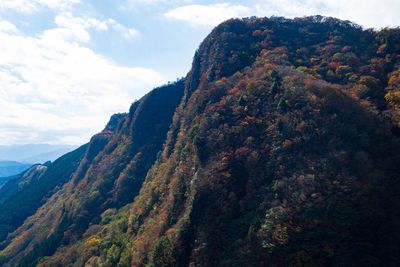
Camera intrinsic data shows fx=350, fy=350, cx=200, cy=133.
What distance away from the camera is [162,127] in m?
155

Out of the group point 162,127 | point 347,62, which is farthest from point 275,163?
point 162,127

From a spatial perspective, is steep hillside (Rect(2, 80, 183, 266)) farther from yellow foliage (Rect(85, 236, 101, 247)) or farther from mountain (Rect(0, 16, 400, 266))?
yellow foliage (Rect(85, 236, 101, 247))

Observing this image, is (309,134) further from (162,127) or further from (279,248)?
(162,127)

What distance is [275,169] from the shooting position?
A: 2581 inches

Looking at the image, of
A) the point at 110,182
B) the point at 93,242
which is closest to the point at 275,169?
the point at 93,242

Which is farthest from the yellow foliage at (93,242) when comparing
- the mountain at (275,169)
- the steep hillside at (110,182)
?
the steep hillside at (110,182)

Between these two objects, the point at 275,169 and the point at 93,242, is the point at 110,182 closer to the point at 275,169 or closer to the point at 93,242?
the point at 93,242

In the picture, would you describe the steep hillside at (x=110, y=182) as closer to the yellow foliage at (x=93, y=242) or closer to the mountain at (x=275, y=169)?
the mountain at (x=275, y=169)

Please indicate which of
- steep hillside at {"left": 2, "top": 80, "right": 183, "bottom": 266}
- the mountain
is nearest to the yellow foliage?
the mountain

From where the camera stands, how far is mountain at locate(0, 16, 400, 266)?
52562 millimetres

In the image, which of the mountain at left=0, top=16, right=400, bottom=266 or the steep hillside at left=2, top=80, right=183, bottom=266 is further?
the steep hillside at left=2, top=80, right=183, bottom=266

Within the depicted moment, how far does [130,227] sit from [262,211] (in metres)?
47.5

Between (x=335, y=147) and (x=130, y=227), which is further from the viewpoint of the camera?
(x=130, y=227)

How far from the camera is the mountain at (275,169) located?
52.6 meters
